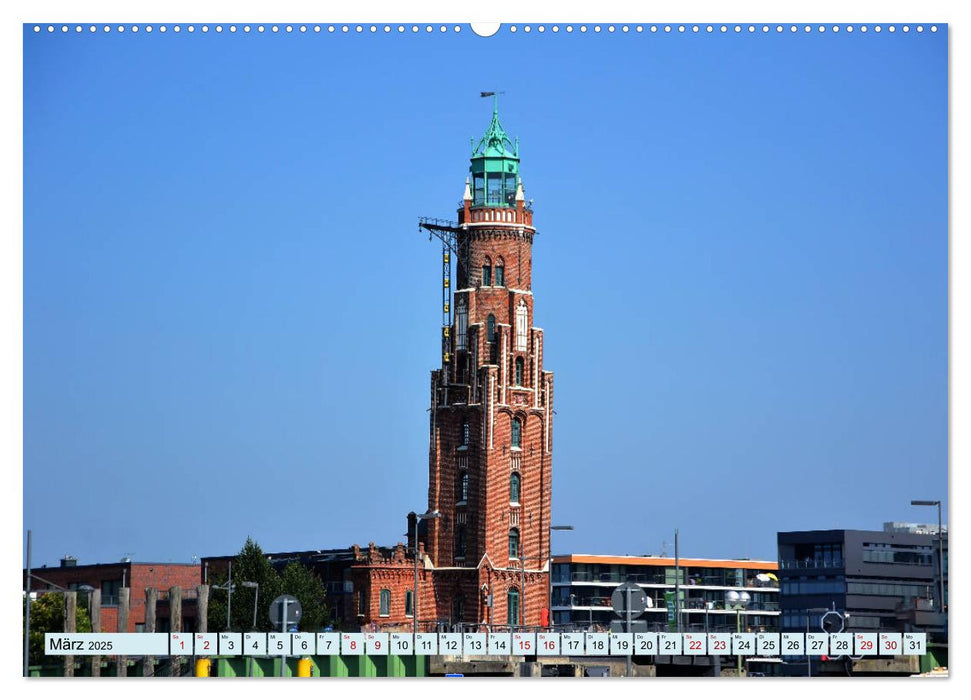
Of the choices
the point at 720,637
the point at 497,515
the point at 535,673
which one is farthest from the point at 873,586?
the point at 720,637

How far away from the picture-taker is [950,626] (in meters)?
37.0

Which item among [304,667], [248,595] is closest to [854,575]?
[248,595]

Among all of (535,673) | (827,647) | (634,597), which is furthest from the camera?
(535,673)

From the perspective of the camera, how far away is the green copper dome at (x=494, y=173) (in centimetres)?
12825

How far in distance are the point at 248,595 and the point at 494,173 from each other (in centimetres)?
3359

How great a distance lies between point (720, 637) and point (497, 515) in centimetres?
8606

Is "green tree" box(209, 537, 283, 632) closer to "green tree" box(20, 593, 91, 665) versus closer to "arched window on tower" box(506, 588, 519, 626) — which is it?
"green tree" box(20, 593, 91, 665)

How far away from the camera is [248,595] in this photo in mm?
115500

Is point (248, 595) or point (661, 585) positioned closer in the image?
point (248, 595)

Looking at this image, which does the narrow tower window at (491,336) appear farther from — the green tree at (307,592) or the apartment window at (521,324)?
the green tree at (307,592)

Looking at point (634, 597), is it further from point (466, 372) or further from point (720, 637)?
point (466, 372)

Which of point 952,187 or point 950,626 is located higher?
point 952,187

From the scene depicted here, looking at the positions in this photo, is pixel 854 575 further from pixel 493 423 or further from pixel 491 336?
pixel 491 336

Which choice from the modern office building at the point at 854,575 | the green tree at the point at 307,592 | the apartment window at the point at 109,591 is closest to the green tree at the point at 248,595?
the green tree at the point at 307,592
